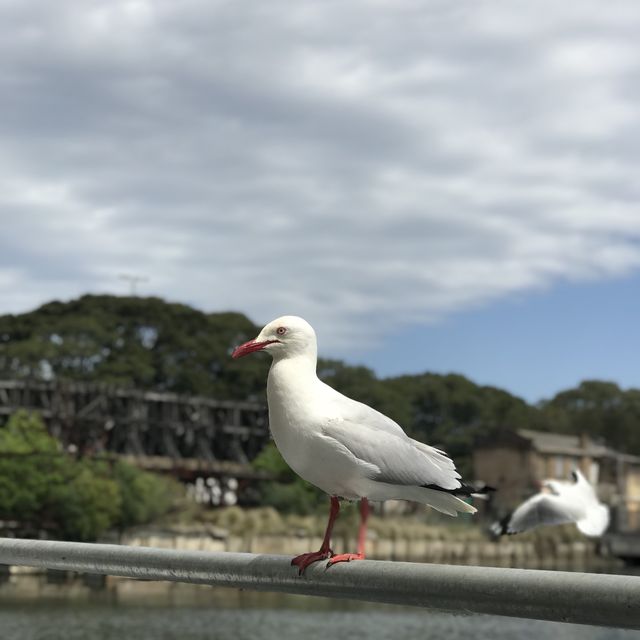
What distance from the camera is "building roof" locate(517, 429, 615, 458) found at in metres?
79.5

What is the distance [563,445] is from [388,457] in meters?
80.0

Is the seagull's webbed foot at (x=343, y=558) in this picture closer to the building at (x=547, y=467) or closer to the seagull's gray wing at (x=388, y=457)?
the seagull's gray wing at (x=388, y=457)

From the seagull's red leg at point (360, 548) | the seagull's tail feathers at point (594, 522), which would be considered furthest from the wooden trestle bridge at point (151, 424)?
the seagull's red leg at point (360, 548)

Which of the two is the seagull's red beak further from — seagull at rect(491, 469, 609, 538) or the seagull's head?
seagull at rect(491, 469, 609, 538)

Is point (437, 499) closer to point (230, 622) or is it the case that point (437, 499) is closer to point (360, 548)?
point (360, 548)

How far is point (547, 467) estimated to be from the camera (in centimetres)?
7975

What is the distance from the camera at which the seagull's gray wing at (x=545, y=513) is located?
944cm

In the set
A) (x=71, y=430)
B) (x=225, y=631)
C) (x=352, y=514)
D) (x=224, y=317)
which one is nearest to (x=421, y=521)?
(x=352, y=514)

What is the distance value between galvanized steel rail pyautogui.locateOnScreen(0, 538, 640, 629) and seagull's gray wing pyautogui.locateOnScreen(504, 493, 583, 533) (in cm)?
590

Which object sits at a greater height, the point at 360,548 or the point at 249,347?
the point at 249,347

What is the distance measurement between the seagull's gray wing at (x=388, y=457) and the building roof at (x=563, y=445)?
76259mm

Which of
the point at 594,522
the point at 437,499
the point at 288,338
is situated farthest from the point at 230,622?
the point at 288,338

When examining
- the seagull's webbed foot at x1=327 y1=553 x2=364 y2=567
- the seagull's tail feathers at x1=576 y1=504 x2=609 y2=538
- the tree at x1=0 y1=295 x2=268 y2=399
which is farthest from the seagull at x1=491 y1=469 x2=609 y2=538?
the tree at x1=0 y1=295 x2=268 y2=399

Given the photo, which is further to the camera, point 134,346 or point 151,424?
point 134,346
